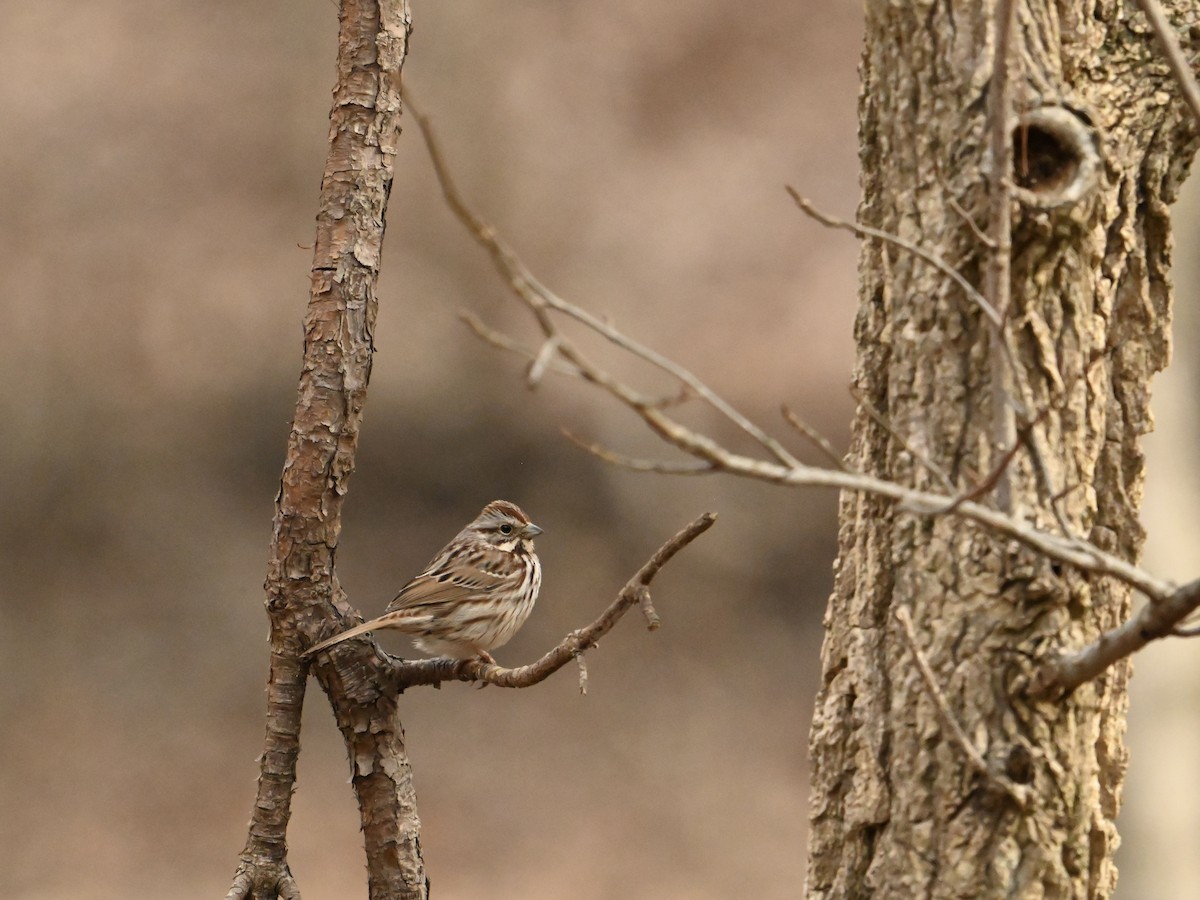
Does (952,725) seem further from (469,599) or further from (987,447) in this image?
(469,599)

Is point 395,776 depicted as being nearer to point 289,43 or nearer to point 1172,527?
point 1172,527

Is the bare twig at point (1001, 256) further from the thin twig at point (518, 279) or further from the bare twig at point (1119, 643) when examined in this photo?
the thin twig at point (518, 279)

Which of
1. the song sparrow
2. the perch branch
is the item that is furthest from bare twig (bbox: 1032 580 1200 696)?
the song sparrow

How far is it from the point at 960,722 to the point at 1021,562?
0.26 m

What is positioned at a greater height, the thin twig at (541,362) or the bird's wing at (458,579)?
the bird's wing at (458,579)

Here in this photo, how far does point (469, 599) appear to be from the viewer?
4.08 metres

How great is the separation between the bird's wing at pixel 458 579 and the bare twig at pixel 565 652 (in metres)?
0.80

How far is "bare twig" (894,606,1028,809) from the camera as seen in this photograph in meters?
1.88

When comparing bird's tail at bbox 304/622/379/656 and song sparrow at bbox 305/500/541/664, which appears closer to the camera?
bird's tail at bbox 304/622/379/656

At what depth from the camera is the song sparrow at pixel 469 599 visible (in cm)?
402

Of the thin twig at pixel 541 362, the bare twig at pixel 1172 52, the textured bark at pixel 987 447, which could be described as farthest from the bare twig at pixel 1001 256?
the thin twig at pixel 541 362

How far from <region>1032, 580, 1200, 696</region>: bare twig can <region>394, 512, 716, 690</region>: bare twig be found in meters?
0.57

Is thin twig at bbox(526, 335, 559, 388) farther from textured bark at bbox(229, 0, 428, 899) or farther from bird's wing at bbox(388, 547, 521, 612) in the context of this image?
bird's wing at bbox(388, 547, 521, 612)

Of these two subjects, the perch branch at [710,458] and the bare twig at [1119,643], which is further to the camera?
the bare twig at [1119,643]
